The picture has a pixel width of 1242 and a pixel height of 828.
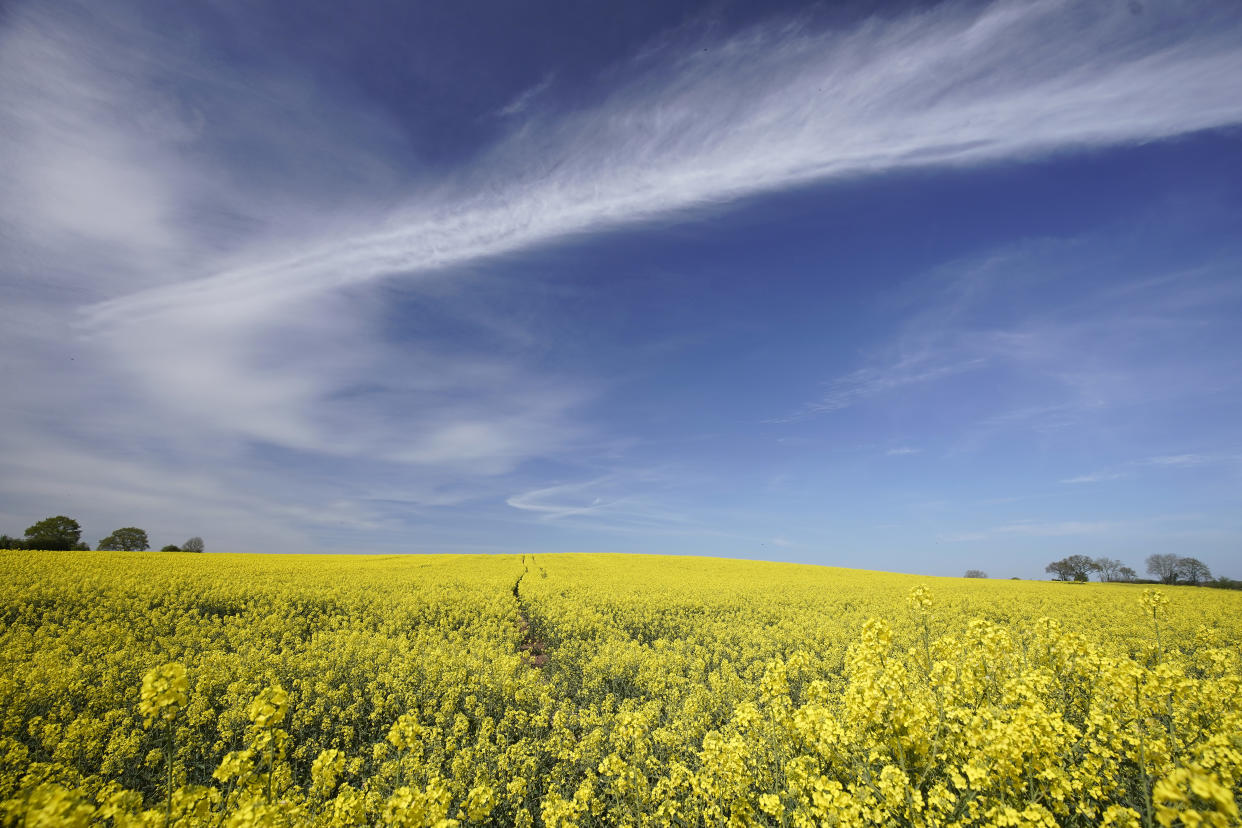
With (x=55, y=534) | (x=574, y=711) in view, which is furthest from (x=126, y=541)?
(x=574, y=711)

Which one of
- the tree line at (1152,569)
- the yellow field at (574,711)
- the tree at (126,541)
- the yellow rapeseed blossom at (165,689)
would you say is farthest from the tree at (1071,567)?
the tree at (126,541)

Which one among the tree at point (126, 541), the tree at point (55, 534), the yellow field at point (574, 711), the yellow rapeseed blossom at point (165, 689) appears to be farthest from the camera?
the tree at point (126, 541)

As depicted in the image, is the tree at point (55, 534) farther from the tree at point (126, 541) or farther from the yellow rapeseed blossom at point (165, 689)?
the yellow rapeseed blossom at point (165, 689)

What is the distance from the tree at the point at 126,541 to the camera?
65938mm

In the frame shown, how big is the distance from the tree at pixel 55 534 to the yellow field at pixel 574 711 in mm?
32147

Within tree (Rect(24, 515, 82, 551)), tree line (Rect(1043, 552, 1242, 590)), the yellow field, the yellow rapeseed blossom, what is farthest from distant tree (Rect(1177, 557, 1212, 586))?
tree (Rect(24, 515, 82, 551))

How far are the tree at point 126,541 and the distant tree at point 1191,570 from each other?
144537mm

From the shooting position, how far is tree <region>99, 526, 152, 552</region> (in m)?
65.9

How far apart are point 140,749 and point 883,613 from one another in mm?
25500

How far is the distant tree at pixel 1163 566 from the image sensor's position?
70812 millimetres

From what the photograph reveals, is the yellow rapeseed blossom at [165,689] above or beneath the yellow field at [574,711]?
above

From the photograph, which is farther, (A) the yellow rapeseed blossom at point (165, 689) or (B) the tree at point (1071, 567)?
(B) the tree at point (1071, 567)

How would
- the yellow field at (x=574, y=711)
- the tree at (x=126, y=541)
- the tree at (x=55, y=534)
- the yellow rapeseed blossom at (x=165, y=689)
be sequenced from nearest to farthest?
the yellow rapeseed blossom at (x=165, y=689) < the yellow field at (x=574, y=711) < the tree at (x=55, y=534) < the tree at (x=126, y=541)

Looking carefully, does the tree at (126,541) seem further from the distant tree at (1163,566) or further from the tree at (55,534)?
the distant tree at (1163,566)
